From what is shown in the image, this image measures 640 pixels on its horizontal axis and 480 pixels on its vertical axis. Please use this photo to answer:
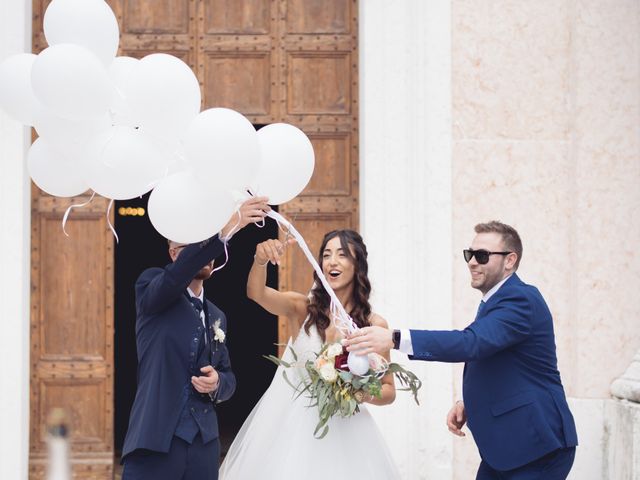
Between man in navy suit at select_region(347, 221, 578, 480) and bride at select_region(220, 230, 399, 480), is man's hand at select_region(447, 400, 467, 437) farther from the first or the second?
bride at select_region(220, 230, 399, 480)

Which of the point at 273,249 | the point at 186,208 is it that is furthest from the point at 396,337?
the point at 186,208

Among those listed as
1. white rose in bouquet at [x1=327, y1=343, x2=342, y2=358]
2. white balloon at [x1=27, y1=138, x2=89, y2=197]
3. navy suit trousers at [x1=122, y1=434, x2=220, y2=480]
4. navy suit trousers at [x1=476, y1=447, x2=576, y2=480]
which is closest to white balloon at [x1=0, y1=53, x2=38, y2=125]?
white balloon at [x1=27, y1=138, x2=89, y2=197]

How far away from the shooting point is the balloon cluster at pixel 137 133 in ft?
12.7

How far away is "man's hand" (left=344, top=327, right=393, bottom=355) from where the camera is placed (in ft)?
14.2

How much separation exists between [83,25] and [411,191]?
151 inches

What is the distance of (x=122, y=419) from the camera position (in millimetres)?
11203

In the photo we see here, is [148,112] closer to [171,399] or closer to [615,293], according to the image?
[171,399]

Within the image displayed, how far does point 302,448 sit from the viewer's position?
15.4ft

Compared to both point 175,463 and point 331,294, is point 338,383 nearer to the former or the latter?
point 331,294

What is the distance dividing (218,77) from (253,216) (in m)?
3.90

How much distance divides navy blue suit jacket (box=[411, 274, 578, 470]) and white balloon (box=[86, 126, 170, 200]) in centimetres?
147

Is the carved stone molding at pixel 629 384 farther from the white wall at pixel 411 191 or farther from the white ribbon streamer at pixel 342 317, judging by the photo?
the white ribbon streamer at pixel 342 317

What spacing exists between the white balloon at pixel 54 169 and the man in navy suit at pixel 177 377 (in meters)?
0.57

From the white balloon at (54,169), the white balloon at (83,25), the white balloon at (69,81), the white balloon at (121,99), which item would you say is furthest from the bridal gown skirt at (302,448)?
the white balloon at (83,25)
